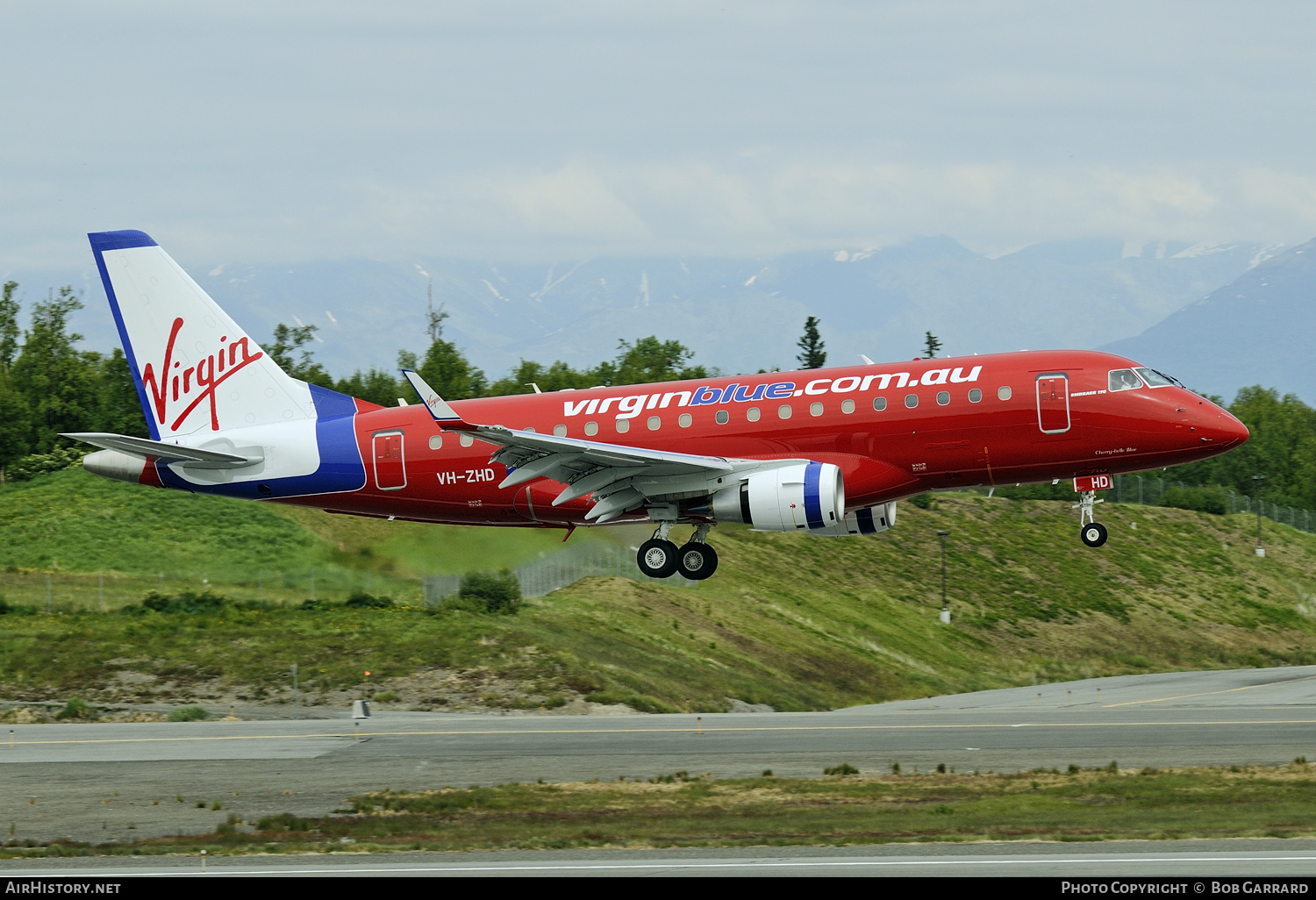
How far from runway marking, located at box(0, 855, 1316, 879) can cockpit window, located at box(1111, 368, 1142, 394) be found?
48.9 ft

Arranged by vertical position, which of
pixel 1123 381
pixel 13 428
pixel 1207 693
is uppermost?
pixel 13 428

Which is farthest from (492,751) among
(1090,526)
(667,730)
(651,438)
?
(1090,526)

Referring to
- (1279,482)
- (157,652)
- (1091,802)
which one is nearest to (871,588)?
(157,652)

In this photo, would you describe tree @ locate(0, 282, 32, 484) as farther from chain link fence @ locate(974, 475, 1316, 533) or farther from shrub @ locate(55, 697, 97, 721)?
chain link fence @ locate(974, 475, 1316, 533)

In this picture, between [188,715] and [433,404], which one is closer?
[433,404]

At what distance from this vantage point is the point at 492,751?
3669 cm

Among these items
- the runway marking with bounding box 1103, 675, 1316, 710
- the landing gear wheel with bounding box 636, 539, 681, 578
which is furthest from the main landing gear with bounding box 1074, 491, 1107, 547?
the runway marking with bounding box 1103, 675, 1316, 710

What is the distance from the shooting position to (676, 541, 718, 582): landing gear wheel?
124ft

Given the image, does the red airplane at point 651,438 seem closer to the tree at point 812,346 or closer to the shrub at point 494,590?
the shrub at point 494,590

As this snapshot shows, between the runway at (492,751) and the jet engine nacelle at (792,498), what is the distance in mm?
5787

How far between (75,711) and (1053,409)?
1275 inches

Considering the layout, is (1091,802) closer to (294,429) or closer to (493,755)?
(493,755)

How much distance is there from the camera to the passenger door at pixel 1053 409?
3525 cm

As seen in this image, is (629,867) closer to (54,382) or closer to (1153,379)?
(1153,379)
